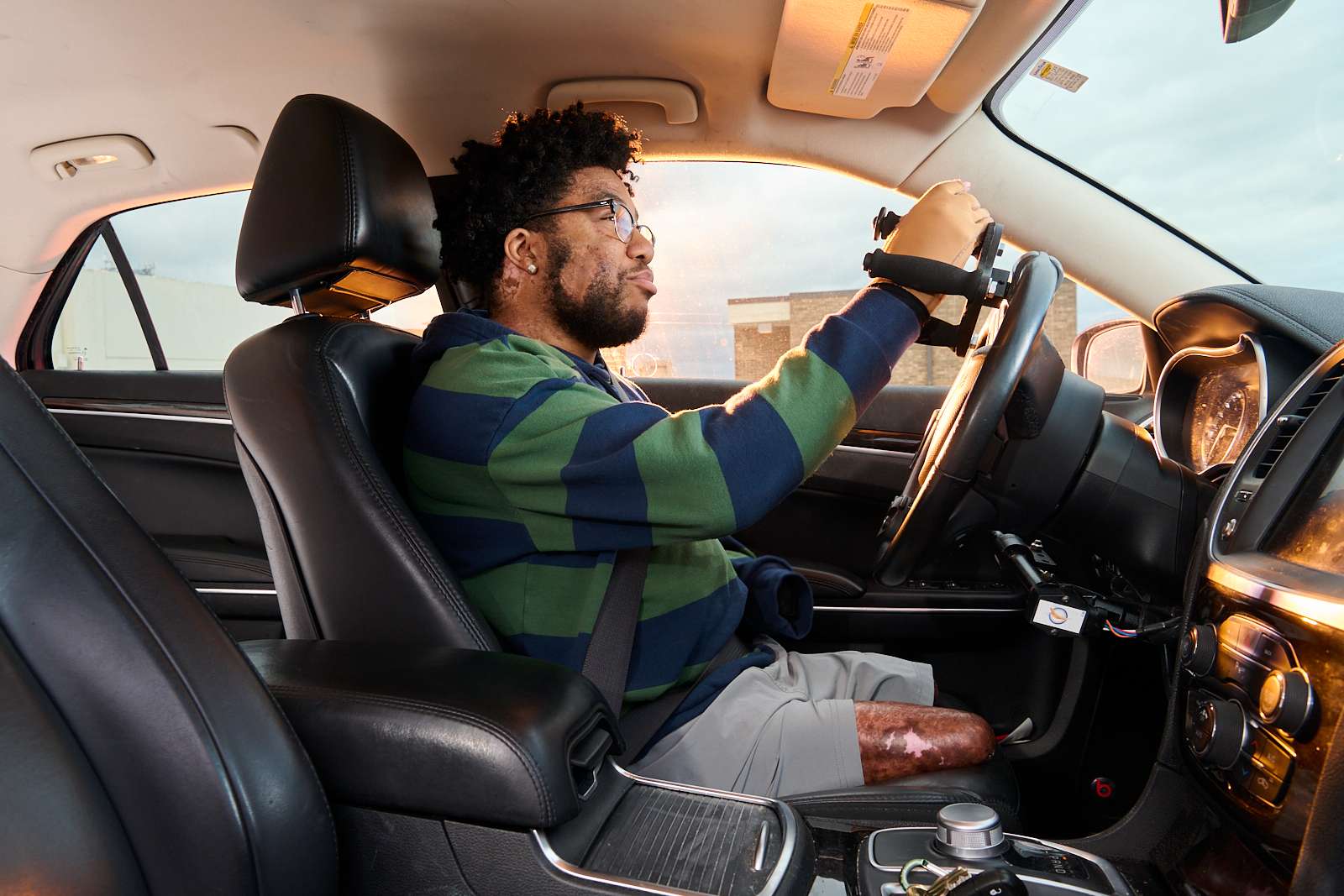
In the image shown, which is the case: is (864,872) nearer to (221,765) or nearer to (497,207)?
(221,765)

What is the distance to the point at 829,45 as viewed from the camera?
5.32ft

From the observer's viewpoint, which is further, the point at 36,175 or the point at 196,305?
the point at 196,305

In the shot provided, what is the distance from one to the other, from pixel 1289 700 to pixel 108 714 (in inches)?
33.8

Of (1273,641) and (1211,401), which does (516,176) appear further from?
(1273,641)

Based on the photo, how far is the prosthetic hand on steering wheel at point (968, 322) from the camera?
111 centimetres

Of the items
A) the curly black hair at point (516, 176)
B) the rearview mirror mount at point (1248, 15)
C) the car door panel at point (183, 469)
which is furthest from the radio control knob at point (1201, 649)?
the car door panel at point (183, 469)

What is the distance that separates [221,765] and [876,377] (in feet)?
2.69

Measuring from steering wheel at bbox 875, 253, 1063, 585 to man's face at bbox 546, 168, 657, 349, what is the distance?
1.75ft

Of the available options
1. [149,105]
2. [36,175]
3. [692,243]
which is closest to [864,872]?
[692,243]

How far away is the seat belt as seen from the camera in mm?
1188

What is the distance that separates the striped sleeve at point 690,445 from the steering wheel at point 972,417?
11 centimetres

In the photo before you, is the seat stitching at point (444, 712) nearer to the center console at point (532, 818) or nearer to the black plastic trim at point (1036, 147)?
the center console at point (532, 818)

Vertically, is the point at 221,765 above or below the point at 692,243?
below

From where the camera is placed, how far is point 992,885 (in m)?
0.74
